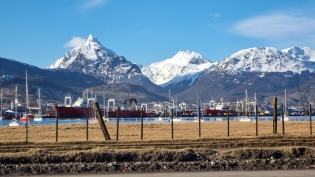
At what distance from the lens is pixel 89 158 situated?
26.0m

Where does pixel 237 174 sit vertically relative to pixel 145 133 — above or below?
below

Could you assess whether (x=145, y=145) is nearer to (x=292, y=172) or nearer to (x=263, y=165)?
(x=263, y=165)

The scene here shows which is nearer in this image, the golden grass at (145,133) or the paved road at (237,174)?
the paved road at (237,174)

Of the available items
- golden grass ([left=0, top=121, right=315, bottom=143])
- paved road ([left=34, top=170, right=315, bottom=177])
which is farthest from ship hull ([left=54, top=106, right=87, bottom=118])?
paved road ([left=34, top=170, right=315, bottom=177])

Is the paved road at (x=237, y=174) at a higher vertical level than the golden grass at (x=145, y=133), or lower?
lower

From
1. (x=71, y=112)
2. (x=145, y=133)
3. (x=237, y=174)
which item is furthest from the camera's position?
(x=71, y=112)

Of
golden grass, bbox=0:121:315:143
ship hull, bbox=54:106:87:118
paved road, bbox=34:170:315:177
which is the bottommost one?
paved road, bbox=34:170:315:177

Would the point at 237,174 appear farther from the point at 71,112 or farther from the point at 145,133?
the point at 71,112

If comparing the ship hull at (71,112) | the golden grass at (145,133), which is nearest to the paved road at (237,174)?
the golden grass at (145,133)

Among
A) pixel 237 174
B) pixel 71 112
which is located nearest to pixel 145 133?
pixel 237 174

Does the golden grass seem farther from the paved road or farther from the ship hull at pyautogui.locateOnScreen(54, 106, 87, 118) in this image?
the ship hull at pyautogui.locateOnScreen(54, 106, 87, 118)

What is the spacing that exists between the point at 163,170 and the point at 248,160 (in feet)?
14.4

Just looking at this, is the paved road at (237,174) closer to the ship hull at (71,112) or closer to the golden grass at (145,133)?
the golden grass at (145,133)

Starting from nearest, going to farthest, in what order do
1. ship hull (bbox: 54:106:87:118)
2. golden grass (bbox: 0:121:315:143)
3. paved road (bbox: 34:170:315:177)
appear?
paved road (bbox: 34:170:315:177)
golden grass (bbox: 0:121:315:143)
ship hull (bbox: 54:106:87:118)
